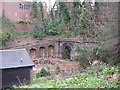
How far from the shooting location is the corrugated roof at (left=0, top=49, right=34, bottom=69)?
12.3 m

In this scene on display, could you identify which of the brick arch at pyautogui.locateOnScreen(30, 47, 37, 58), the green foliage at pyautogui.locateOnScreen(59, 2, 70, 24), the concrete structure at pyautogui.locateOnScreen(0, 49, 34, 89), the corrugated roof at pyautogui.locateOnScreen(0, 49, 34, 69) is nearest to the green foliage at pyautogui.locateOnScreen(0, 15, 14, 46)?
the brick arch at pyautogui.locateOnScreen(30, 47, 37, 58)

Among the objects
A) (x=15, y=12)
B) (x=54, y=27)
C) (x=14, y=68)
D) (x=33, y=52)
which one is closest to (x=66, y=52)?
(x=33, y=52)

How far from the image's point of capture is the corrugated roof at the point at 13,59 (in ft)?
40.4

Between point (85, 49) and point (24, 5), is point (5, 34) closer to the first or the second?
point (24, 5)

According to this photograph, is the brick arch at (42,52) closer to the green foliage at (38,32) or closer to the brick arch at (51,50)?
the brick arch at (51,50)

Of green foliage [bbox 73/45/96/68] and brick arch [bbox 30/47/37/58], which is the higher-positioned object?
green foliage [bbox 73/45/96/68]

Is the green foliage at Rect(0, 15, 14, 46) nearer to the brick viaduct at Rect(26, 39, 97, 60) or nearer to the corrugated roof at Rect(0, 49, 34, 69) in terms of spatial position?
the brick viaduct at Rect(26, 39, 97, 60)

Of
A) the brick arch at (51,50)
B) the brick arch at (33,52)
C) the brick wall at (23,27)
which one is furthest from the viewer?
the brick wall at (23,27)

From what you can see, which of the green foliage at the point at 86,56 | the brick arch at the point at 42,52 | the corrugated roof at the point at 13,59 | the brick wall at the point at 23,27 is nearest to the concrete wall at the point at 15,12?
the brick wall at the point at 23,27

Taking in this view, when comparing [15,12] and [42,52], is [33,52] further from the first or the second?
[15,12]

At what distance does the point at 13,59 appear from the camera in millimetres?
13195

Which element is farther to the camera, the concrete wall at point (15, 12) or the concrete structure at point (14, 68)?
the concrete wall at point (15, 12)

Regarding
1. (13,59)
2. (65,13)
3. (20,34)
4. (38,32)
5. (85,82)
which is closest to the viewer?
(85,82)

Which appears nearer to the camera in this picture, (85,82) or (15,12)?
(85,82)
